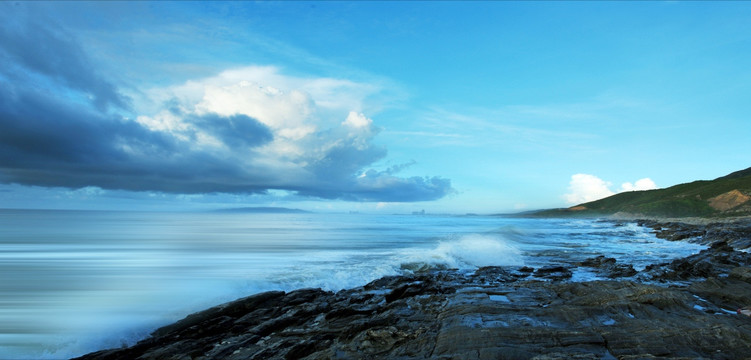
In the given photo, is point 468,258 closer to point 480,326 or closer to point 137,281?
point 480,326

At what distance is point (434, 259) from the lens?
84.8 ft

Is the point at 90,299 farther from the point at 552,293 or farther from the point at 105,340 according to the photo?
the point at 552,293

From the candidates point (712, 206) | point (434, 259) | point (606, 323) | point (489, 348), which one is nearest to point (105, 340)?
point (489, 348)

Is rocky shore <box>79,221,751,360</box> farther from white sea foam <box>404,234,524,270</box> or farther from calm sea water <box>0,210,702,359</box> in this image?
white sea foam <box>404,234,524,270</box>

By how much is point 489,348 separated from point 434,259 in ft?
61.7

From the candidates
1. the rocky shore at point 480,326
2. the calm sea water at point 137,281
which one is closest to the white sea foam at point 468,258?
the calm sea water at point 137,281

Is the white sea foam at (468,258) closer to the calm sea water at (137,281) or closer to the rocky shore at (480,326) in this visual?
the calm sea water at (137,281)

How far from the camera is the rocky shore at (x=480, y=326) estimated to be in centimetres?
→ 745

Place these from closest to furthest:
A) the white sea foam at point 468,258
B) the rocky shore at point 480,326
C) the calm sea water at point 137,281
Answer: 1. the rocky shore at point 480,326
2. the calm sea water at point 137,281
3. the white sea foam at point 468,258

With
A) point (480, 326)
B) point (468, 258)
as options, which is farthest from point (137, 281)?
point (468, 258)

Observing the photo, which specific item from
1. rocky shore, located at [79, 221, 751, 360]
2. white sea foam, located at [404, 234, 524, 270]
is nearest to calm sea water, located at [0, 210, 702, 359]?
white sea foam, located at [404, 234, 524, 270]

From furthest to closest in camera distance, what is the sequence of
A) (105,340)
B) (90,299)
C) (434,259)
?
(434,259), (90,299), (105,340)

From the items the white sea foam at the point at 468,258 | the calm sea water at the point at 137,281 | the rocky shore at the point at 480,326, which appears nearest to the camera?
the rocky shore at the point at 480,326

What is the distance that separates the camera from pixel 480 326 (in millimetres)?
8484
